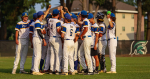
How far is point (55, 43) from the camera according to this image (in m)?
10.4

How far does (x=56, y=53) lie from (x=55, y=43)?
421 mm

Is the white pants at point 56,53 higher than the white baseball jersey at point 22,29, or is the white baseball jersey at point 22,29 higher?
the white baseball jersey at point 22,29

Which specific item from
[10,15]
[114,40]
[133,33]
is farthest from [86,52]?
[133,33]

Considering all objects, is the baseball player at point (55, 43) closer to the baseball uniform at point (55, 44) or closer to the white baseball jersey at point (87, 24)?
the baseball uniform at point (55, 44)

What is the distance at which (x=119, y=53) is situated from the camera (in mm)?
29969

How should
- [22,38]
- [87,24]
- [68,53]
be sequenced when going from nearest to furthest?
[87,24], [68,53], [22,38]

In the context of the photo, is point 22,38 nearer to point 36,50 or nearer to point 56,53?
point 36,50

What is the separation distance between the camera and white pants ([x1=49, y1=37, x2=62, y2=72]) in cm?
1040

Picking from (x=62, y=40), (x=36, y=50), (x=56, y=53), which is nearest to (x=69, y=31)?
(x=62, y=40)

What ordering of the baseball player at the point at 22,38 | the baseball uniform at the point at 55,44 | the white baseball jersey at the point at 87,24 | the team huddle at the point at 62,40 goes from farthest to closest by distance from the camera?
the baseball player at the point at 22,38 → the baseball uniform at the point at 55,44 → the team huddle at the point at 62,40 → the white baseball jersey at the point at 87,24

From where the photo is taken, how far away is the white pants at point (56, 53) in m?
10.4

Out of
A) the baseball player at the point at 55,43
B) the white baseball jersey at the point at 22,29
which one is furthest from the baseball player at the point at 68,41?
the white baseball jersey at the point at 22,29

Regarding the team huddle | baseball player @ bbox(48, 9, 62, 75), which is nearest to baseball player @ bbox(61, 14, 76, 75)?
the team huddle

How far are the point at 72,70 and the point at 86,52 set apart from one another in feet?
3.03
